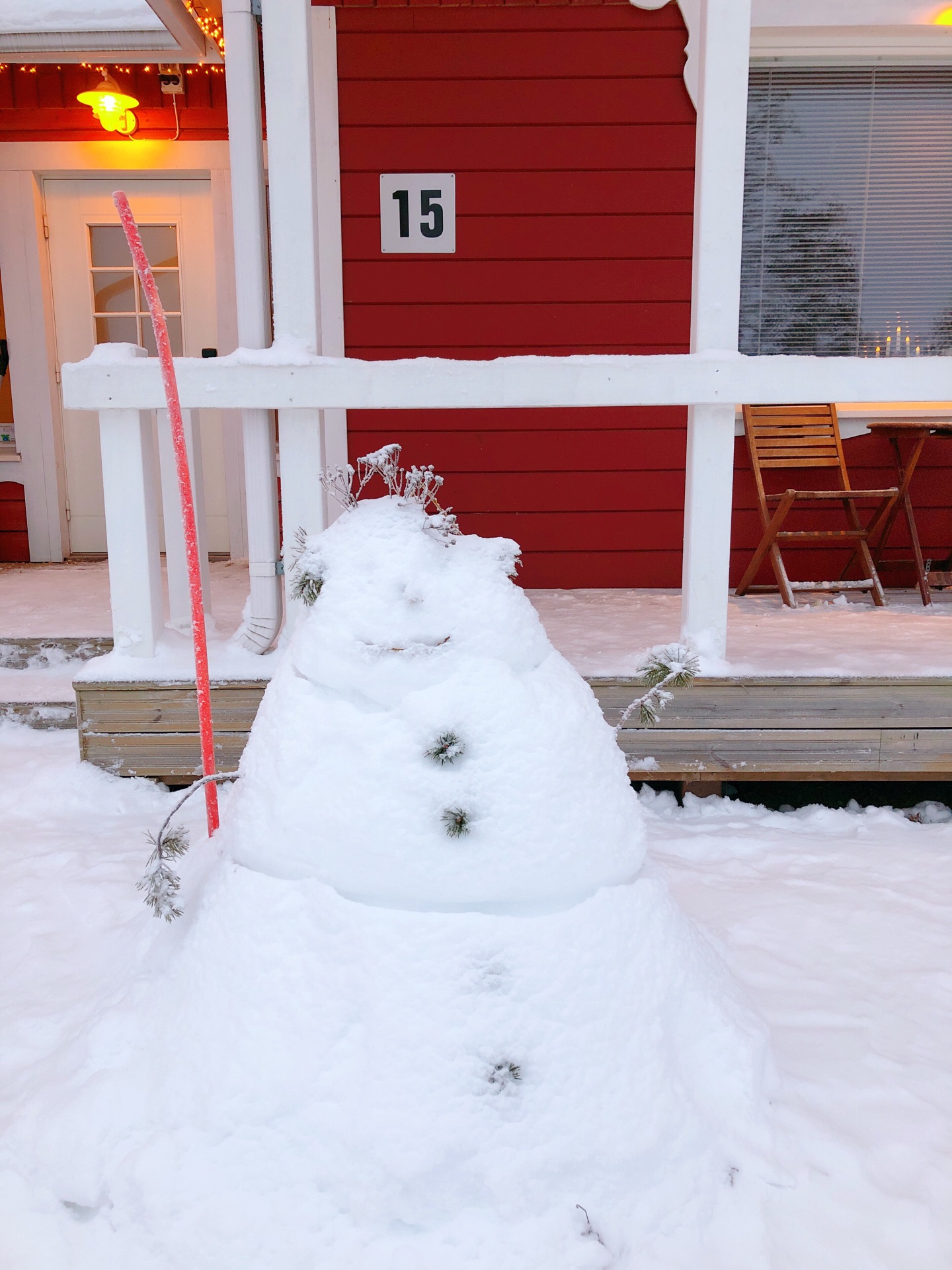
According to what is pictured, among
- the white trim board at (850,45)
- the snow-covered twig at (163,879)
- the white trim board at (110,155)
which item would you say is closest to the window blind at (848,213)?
the white trim board at (850,45)

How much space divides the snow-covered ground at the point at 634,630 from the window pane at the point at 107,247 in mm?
2006

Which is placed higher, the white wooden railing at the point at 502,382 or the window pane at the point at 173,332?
the window pane at the point at 173,332

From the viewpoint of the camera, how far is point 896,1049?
5.68 feet

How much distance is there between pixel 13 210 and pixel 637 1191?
585 centimetres

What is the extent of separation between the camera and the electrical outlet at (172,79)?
16.8ft

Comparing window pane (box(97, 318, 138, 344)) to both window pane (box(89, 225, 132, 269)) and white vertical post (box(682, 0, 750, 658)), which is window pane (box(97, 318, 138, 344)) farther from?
white vertical post (box(682, 0, 750, 658))

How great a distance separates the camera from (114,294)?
564 cm

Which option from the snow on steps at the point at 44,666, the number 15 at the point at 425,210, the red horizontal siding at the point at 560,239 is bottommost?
the snow on steps at the point at 44,666

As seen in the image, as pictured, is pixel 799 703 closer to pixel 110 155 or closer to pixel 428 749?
pixel 428 749

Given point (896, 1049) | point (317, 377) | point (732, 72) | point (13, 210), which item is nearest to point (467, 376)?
point (317, 377)

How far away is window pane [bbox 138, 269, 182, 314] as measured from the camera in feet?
18.3

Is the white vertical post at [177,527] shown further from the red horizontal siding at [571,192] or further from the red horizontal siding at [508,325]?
the red horizontal siding at [571,192]

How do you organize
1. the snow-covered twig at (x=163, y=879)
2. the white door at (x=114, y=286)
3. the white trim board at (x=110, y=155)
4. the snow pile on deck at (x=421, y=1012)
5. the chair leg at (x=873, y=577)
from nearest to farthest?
the snow pile on deck at (x=421, y=1012)
the snow-covered twig at (x=163, y=879)
the chair leg at (x=873, y=577)
the white trim board at (x=110, y=155)
the white door at (x=114, y=286)

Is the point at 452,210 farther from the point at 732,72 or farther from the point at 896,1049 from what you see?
the point at 896,1049
